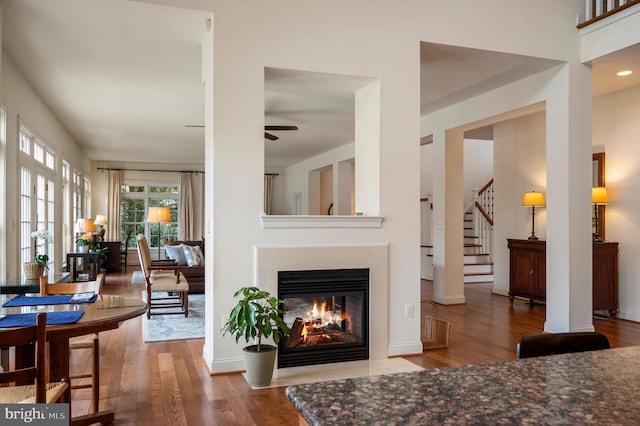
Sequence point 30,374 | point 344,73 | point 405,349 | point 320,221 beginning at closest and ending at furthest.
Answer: point 30,374 → point 320,221 → point 344,73 → point 405,349

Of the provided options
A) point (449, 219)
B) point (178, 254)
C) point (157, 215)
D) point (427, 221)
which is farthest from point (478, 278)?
point (157, 215)

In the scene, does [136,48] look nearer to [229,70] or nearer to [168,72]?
[168,72]

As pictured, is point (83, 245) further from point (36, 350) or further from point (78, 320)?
point (36, 350)

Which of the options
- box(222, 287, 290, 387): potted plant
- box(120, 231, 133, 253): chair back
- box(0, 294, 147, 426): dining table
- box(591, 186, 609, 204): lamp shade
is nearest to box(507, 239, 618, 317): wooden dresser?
box(591, 186, 609, 204): lamp shade

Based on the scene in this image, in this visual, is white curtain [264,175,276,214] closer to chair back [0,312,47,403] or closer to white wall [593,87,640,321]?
white wall [593,87,640,321]

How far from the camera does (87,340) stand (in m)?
3.23

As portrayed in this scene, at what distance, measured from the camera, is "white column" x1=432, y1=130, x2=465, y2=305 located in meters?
7.22

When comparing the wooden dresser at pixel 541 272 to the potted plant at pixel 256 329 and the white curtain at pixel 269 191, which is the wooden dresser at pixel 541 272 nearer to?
the potted plant at pixel 256 329

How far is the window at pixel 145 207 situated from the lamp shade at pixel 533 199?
9410 mm

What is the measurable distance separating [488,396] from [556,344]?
63 cm

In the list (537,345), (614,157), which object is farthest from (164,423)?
(614,157)

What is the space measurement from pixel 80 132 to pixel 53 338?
7945mm

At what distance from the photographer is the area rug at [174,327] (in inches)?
204

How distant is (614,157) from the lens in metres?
6.29
